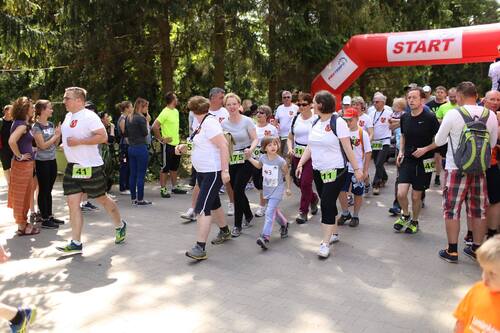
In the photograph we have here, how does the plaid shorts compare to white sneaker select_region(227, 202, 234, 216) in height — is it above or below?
above

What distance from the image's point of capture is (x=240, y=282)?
15.6 ft

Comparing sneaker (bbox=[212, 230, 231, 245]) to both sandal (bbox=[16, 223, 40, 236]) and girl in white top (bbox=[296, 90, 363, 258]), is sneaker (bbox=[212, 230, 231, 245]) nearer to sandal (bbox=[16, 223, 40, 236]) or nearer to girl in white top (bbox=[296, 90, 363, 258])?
girl in white top (bbox=[296, 90, 363, 258])

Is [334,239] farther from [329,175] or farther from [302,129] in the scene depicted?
[302,129]

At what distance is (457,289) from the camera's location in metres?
4.60

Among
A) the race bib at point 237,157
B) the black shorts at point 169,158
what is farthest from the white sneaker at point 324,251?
the black shorts at point 169,158

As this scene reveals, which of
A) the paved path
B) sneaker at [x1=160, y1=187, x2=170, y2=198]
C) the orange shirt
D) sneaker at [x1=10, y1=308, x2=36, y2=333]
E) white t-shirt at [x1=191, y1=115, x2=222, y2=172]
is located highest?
white t-shirt at [x1=191, y1=115, x2=222, y2=172]

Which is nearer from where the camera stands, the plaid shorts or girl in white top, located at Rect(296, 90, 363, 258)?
the plaid shorts

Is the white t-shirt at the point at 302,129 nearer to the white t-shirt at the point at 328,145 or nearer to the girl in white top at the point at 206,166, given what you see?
the white t-shirt at the point at 328,145

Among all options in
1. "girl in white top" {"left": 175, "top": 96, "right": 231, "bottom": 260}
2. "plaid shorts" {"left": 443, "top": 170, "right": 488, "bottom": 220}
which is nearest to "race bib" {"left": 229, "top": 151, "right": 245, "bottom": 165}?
"girl in white top" {"left": 175, "top": 96, "right": 231, "bottom": 260}

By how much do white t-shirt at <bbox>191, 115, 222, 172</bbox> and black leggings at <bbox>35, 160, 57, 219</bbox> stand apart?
2.50 metres

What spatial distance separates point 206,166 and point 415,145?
2.51m

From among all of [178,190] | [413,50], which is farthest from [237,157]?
[413,50]

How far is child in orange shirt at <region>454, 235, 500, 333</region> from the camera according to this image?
7.31 feet

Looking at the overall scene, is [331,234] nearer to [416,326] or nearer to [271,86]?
[416,326]
